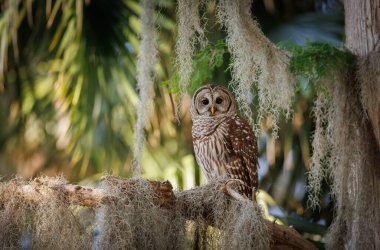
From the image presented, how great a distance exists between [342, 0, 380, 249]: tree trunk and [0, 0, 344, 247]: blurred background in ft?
5.56

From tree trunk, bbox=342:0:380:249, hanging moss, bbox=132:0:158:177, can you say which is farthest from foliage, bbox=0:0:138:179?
tree trunk, bbox=342:0:380:249

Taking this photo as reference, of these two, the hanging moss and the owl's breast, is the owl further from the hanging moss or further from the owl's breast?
the hanging moss

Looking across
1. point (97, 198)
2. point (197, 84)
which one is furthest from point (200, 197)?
point (197, 84)

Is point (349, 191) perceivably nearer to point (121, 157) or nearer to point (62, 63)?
point (121, 157)

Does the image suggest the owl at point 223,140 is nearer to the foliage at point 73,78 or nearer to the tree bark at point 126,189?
the tree bark at point 126,189

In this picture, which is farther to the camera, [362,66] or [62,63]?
[62,63]

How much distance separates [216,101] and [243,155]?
17.5 inches

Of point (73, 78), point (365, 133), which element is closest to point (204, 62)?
point (365, 133)

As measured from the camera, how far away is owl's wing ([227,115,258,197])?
5.28m

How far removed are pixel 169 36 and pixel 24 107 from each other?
1.47 metres

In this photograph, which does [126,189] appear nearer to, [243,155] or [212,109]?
[243,155]

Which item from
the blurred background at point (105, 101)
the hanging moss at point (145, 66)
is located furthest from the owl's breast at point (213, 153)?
the blurred background at point (105, 101)

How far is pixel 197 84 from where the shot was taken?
5.80 meters

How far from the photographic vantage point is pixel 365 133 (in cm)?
492
